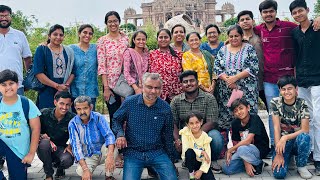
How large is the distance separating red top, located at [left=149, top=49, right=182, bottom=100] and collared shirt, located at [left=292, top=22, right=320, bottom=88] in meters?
1.60

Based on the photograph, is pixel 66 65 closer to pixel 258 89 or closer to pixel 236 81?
pixel 236 81

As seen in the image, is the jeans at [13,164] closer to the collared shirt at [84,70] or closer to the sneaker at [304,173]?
the collared shirt at [84,70]

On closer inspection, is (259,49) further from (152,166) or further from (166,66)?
(152,166)

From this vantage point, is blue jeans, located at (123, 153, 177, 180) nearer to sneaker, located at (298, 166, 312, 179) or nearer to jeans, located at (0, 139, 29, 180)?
jeans, located at (0, 139, 29, 180)

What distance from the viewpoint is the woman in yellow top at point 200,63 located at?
17.7 ft

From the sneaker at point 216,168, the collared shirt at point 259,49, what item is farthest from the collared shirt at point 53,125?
the collared shirt at point 259,49

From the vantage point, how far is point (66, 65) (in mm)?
5449

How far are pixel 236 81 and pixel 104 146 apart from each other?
6.44 ft

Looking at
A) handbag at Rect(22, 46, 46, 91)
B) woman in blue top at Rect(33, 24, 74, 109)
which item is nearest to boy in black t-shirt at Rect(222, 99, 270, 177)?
woman in blue top at Rect(33, 24, 74, 109)

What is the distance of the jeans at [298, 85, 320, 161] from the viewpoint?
4904 millimetres

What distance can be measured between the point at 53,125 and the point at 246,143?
2370 millimetres

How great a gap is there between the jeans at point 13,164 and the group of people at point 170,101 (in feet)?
0.04

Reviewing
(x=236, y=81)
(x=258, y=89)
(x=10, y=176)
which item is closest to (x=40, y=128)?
(x=10, y=176)

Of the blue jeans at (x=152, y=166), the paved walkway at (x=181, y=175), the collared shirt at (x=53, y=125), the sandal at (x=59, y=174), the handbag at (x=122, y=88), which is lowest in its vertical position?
the paved walkway at (x=181, y=175)
